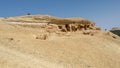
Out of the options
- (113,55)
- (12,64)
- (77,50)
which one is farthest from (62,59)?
(113,55)

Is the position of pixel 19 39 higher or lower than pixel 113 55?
higher

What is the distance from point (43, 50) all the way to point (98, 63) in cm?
352

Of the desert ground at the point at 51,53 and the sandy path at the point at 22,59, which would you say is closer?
the sandy path at the point at 22,59

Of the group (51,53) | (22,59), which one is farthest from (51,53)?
(22,59)

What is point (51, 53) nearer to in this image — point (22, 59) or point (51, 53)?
point (51, 53)

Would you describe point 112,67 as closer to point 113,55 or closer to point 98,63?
point 98,63

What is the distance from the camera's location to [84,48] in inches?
779

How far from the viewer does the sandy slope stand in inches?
562

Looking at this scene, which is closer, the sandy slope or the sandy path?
the sandy path

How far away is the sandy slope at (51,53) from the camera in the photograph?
562 inches

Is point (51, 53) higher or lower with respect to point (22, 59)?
lower

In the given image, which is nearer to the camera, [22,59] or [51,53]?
[22,59]

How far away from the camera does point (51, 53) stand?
17000 mm

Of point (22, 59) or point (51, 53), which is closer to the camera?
point (22, 59)
